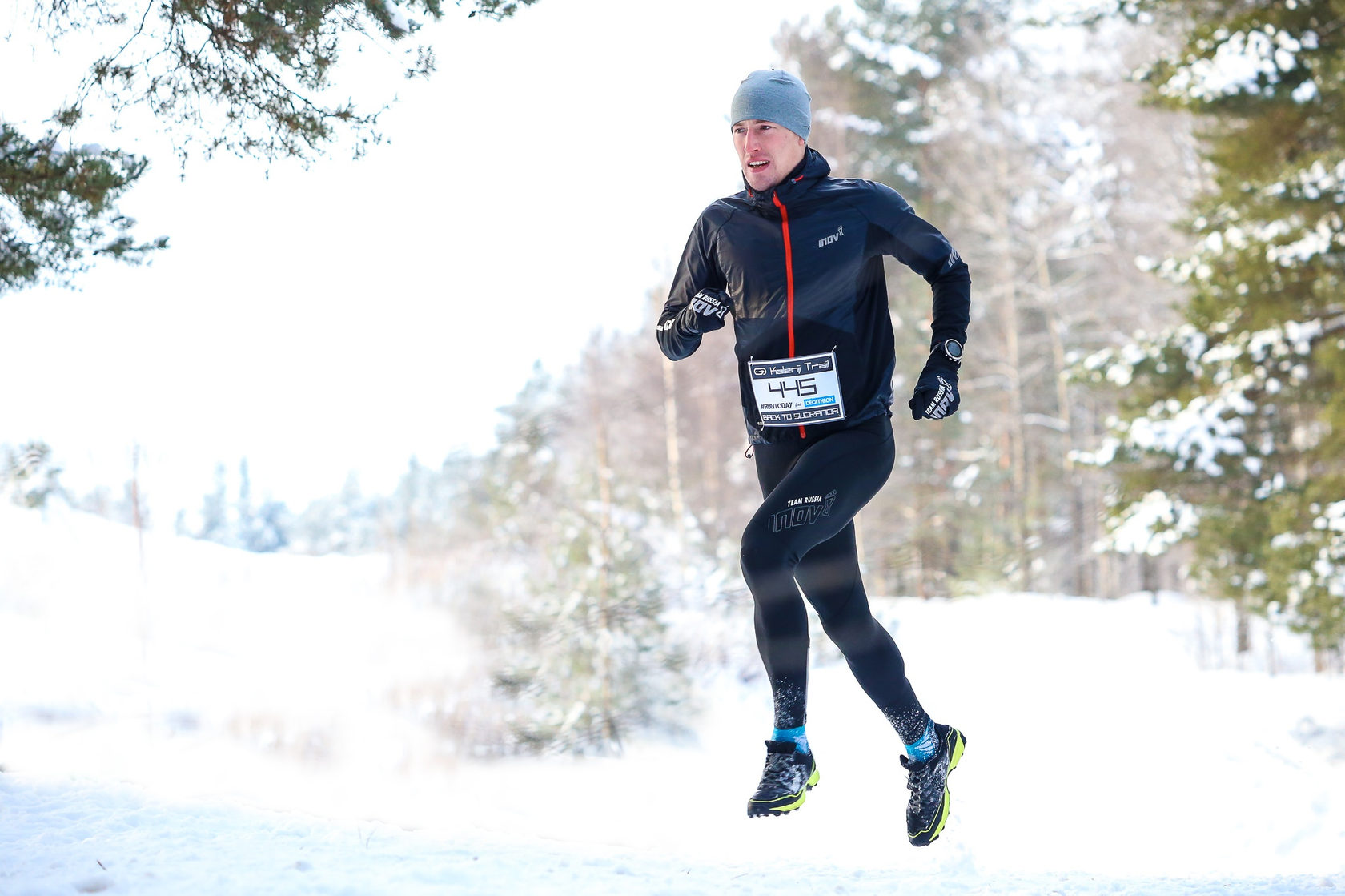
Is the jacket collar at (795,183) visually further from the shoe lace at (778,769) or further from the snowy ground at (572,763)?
the snowy ground at (572,763)

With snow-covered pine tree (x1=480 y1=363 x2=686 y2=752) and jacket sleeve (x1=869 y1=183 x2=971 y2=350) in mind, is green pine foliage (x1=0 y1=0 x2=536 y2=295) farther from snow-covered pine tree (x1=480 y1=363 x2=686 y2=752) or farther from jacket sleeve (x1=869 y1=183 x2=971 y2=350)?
snow-covered pine tree (x1=480 y1=363 x2=686 y2=752)

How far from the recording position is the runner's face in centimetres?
315

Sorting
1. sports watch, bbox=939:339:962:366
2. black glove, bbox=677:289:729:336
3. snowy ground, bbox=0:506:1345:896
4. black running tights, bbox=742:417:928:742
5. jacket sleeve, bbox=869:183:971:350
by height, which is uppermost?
jacket sleeve, bbox=869:183:971:350

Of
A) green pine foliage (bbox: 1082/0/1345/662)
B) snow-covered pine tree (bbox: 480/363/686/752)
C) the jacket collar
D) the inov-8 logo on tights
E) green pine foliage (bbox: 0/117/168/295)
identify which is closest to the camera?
the inov-8 logo on tights

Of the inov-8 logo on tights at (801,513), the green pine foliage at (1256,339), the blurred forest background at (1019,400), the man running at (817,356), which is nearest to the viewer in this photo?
the inov-8 logo on tights at (801,513)

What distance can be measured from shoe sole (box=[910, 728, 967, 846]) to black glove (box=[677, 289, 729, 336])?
60.1 inches

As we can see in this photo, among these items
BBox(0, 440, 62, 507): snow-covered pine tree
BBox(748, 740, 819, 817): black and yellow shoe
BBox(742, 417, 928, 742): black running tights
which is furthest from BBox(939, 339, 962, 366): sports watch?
BBox(0, 440, 62, 507): snow-covered pine tree

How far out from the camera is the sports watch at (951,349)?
3.19 meters

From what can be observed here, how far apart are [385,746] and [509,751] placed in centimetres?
194

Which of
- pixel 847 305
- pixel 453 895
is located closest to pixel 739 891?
pixel 453 895

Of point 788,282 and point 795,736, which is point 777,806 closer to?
point 795,736

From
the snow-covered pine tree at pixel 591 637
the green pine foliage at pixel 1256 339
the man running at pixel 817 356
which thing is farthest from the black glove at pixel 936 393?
the snow-covered pine tree at pixel 591 637

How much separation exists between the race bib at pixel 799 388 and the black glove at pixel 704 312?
0.58 feet

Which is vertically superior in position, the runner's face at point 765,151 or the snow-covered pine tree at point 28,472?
the runner's face at point 765,151
